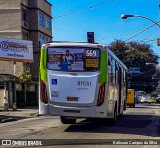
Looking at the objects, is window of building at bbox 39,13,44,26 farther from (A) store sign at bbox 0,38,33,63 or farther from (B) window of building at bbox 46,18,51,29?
(A) store sign at bbox 0,38,33,63

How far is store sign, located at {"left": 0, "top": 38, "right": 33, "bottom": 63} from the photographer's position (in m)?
43.5

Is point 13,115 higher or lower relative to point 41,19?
lower

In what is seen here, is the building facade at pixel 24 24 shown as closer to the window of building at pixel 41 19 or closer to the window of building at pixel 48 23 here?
the window of building at pixel 41 19

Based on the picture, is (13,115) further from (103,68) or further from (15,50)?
(15,50)

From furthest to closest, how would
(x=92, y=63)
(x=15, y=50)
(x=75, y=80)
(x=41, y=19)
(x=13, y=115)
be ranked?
1. (x=41, y=19)
2. (x=15, y=50)
3. (x=13, y=115)
4. (x=92, y=63)
5. (x=75, y=80)

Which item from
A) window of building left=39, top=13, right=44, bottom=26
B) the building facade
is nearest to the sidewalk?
the building facade

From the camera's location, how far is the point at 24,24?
169ft

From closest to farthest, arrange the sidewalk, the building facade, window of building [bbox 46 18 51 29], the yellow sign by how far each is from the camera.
Answer: 1. the yellow sign
2. the sidewalk
3. the building facade
4. window of building [bbox 46 18 51 29]

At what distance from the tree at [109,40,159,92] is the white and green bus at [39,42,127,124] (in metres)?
60.6

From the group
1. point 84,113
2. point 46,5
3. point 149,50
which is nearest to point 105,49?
point 84,113

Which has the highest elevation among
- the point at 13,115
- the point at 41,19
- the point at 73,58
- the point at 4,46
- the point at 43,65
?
the point at 41,19

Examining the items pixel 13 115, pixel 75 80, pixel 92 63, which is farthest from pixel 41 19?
pixel 75 80

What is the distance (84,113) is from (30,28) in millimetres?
39619

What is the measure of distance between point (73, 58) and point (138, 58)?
61.5 metres
